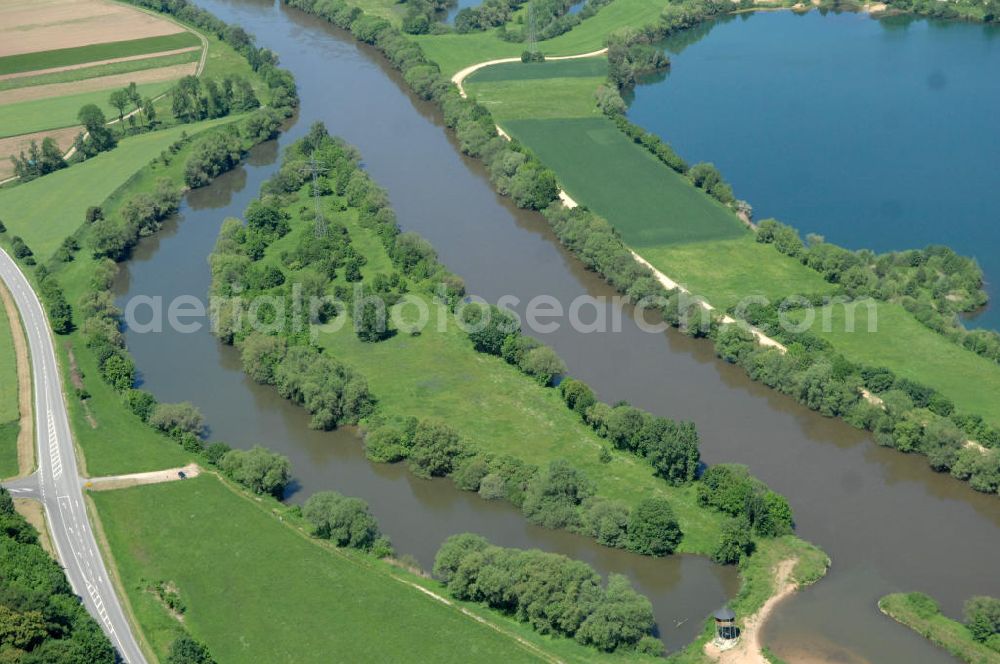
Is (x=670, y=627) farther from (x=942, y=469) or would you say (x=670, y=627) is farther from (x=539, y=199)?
(x=539, y=199)

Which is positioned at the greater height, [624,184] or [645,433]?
[624,184]

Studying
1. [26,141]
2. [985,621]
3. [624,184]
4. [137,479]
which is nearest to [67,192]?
[26,141]

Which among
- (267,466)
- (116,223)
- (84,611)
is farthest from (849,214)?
(84,611)

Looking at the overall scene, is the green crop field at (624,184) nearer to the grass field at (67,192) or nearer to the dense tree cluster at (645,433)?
the dense tree cluster at (645,433)

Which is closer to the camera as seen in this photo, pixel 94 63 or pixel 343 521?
pixel 343 521

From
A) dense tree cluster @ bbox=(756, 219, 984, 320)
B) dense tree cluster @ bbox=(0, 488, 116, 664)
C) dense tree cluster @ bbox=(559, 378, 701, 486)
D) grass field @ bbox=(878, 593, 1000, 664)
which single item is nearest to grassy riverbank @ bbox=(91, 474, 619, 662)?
dense tree cluster @ bbox=(0, 488, 116, 664)

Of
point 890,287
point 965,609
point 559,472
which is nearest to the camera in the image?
point 965,609

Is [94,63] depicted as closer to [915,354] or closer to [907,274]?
[907,274]
